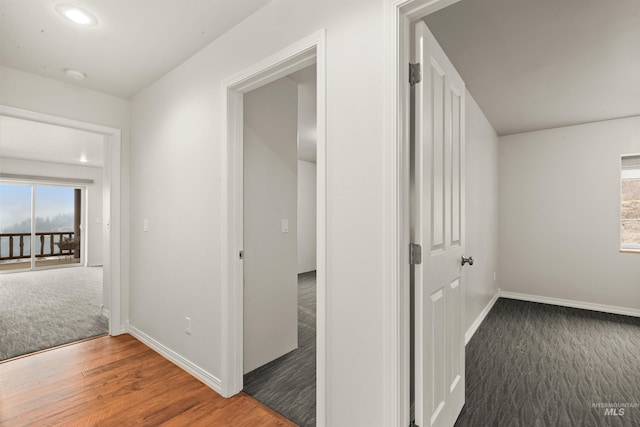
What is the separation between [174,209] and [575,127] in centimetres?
526

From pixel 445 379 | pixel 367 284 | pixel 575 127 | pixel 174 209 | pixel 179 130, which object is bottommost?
pixel 445 379

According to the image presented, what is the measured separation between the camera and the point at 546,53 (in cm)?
244

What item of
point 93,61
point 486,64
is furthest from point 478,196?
point 93,61

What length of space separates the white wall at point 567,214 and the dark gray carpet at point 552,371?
57cm

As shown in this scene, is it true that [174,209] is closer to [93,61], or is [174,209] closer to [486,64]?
[93,61]

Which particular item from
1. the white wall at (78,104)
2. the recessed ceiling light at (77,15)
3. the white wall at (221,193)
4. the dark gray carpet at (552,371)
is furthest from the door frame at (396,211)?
the white wall at (78,104)

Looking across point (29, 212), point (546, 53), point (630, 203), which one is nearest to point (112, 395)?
point (546, 53)

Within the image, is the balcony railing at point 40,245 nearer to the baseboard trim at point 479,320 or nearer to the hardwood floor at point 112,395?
the hardwood floor at point 112,395

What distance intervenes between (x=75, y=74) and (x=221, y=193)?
1.90 meters

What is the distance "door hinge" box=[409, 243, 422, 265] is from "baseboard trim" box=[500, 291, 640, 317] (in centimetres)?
438

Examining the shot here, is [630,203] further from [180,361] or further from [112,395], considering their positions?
[112,395]

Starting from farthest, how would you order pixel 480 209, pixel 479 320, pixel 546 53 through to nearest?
pixel 480 209
pixel 479 320
pixel 546 53

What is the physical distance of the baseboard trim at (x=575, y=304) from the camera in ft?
12.9

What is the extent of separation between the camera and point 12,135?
15.9 ft
